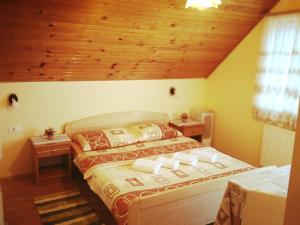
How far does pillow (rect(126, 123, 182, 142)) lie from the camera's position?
3.97 metres

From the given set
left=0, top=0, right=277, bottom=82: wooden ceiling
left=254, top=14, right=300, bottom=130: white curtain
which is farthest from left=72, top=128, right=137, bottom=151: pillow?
left=254, top=14, right=300, bottom=130: white curtain

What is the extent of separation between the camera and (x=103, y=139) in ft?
12.1

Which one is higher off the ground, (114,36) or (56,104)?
(114,36)

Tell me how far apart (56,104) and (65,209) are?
142 cm

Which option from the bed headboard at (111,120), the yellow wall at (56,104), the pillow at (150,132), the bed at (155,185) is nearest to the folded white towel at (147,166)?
the bed at (155,185)

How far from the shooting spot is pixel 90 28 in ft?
9.98

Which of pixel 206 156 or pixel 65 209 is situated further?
pixel 206 156

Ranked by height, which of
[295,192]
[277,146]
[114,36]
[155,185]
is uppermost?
[114,36]

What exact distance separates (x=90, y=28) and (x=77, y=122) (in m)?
1.42

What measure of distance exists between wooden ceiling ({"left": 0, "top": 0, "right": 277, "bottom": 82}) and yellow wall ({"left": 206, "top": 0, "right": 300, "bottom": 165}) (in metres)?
0.19

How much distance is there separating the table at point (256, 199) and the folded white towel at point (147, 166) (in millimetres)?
907

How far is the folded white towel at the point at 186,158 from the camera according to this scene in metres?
3.21

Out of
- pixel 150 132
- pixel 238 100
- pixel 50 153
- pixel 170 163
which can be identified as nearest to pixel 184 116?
pixel 238 100

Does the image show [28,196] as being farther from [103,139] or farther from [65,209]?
[103,139]
